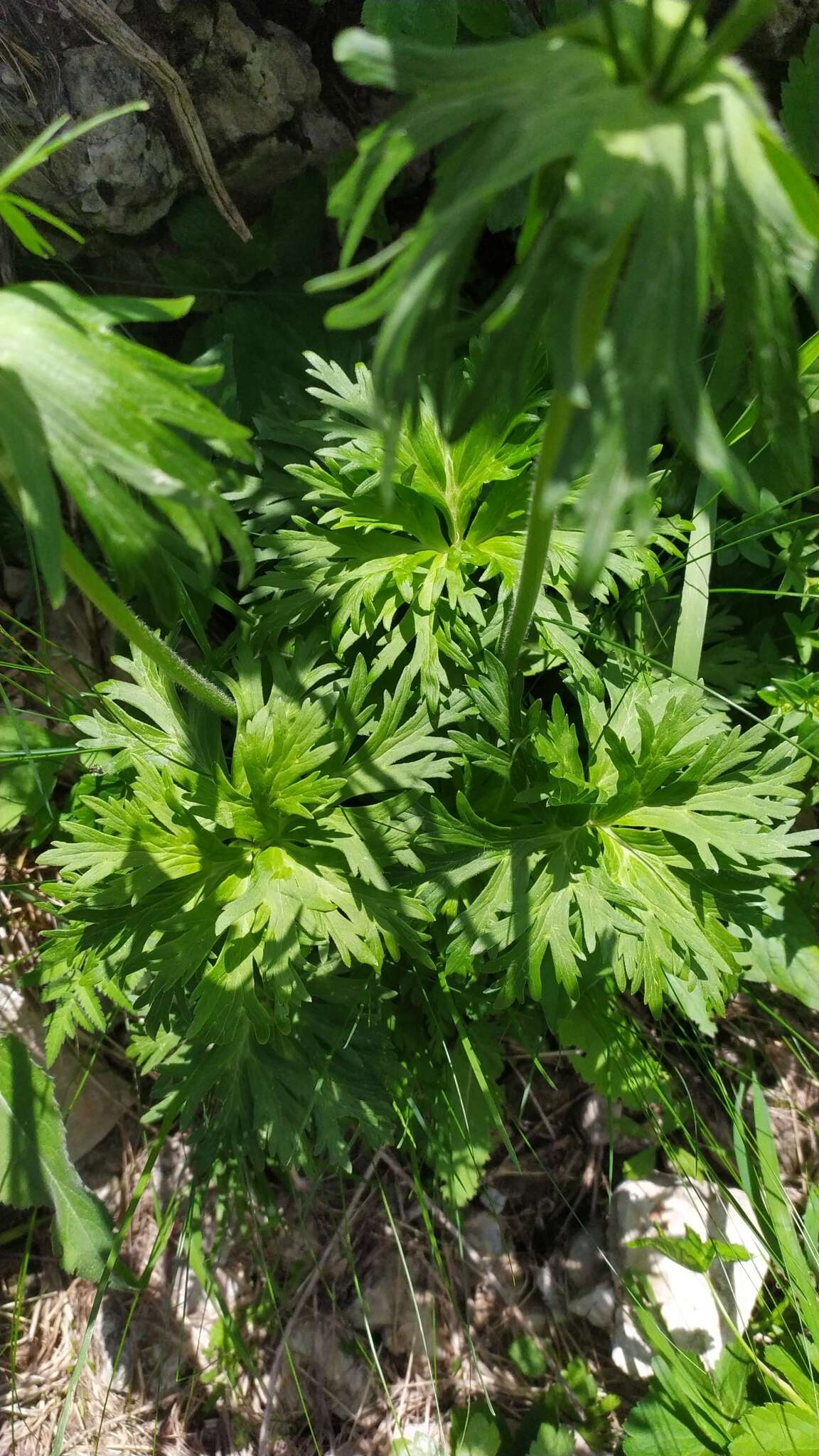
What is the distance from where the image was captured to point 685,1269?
2654mm

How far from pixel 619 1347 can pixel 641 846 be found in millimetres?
1560

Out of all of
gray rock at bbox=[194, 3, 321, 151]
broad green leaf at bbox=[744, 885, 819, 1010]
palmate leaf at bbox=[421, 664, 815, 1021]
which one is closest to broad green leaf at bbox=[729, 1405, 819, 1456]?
broad green leaf at bbox=[744, 885, 819, 1010]

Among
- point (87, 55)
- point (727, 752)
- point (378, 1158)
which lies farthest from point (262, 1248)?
point (87, 55)

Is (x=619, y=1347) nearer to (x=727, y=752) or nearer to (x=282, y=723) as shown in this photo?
(x=727, y=752)

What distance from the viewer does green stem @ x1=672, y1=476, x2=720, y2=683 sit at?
7.51 feet

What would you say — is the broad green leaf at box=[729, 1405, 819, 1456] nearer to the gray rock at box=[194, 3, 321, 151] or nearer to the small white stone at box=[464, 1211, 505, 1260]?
the small white stone at box=[464, 1211, 505, 1260]

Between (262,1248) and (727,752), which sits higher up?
(727,752)

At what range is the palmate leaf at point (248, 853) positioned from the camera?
189 centimetres

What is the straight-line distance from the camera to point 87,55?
2.30 metres

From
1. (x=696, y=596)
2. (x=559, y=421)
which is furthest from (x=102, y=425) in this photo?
(x=696, y=596)

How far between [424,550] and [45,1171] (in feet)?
6.22

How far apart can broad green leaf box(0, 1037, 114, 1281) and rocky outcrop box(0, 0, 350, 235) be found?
2319 mm

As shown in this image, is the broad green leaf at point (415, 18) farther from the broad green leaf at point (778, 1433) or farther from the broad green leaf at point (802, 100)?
the broad green leaf at point (778, 1433)

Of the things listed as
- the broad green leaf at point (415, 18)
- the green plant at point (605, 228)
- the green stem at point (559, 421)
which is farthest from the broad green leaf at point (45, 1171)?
the broad green leaf at point (415, 18)
